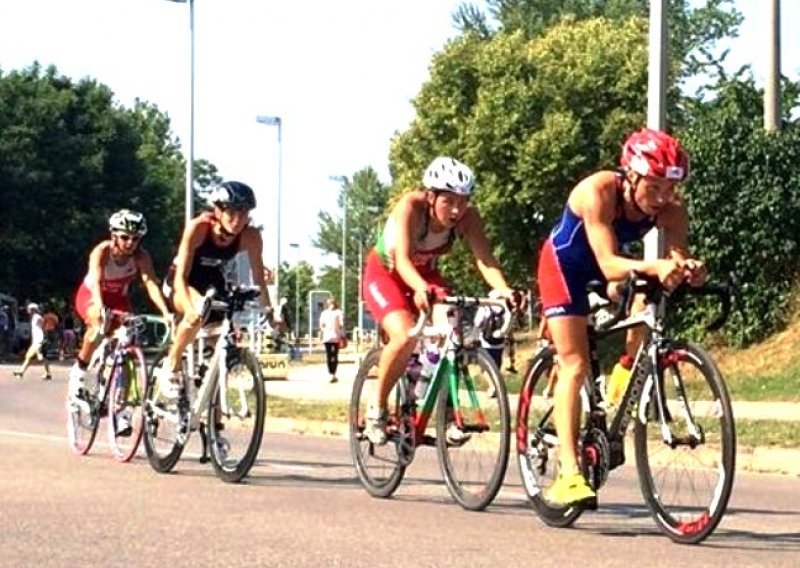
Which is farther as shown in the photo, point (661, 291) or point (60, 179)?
point (60, 179)

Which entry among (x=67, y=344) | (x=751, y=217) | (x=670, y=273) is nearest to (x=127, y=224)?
(x=670, y=273)

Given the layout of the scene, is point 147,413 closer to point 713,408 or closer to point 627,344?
point 627,344

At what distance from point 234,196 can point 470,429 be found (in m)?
2.41

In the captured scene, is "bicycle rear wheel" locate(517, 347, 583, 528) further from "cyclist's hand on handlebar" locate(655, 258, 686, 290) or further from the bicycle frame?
"cyclist's hand on handlebar" locate(655, 258, 686, 290)

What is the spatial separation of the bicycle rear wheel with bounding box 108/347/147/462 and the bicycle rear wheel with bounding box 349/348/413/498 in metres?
2.41

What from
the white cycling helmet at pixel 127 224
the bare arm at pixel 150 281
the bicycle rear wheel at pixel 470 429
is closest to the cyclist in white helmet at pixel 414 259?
the bicycle rear wheel at pixel 470 429

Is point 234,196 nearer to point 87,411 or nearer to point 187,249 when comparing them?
point 187,249

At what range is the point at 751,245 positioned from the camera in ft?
87.0

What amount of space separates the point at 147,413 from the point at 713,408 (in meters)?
5.00

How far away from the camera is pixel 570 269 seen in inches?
305

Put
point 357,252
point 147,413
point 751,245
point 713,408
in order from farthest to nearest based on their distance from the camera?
point 357,252, point 751,245, point 147,413, point 713,408

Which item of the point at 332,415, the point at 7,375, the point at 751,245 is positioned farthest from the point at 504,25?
the point at 332,415

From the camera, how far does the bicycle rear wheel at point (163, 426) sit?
10.6 metres

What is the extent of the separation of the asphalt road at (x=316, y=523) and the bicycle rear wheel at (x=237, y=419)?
0.49 feet
